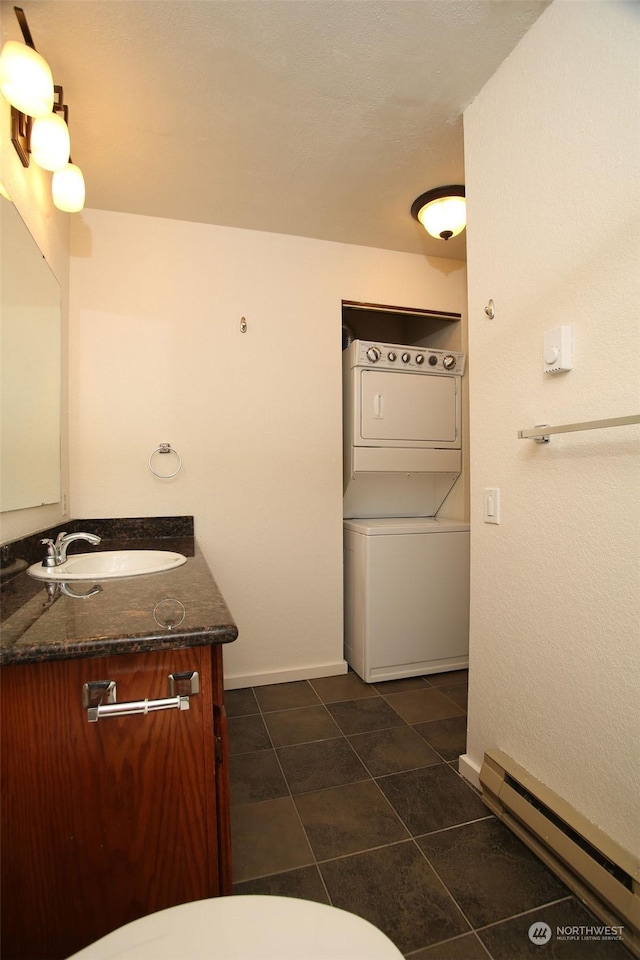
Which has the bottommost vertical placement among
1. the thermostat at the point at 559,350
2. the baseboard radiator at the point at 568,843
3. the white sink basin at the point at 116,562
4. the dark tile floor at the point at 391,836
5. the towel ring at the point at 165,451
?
the dark tile floor at the point at 391,836

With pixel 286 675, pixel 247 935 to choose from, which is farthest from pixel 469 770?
pixel 247 935

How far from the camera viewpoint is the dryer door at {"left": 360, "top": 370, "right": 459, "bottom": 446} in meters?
2.60

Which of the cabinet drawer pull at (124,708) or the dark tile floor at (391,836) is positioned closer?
the cabinet drawer pull at (124,708)

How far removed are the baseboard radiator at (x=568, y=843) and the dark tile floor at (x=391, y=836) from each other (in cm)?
4

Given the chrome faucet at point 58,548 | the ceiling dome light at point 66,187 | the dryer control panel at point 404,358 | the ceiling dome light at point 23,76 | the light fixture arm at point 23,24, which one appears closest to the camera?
the ceiling dome light at point 23,76

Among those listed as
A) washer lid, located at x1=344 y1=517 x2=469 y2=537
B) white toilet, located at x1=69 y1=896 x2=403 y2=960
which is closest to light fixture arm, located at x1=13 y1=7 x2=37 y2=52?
white toilet, located at x1=69 y1=896 x2=403 y2=960

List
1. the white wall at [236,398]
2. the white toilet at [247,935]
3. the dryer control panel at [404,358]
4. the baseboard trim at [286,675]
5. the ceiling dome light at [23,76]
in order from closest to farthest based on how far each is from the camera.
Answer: the white toilet at [247,935] → the ceiling dome light at [23,76] → the white wall at [236,398] → the baseboard trim at [286,675] → the dryer control panel at [404,358]

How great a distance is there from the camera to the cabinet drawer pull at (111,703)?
0.83 m

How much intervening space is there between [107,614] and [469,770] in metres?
1.46

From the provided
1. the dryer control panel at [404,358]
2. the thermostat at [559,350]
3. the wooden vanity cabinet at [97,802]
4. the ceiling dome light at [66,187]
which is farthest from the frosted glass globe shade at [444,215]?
the wooden vanity cabinet at [97,802]

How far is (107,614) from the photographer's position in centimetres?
95

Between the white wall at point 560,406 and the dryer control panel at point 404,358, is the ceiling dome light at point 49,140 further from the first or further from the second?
the dryer control panel at point 404,358

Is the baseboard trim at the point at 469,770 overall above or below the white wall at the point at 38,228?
below

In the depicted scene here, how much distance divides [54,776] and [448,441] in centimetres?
248
